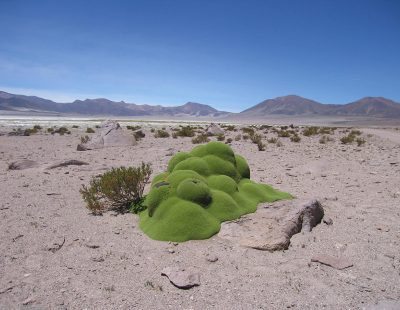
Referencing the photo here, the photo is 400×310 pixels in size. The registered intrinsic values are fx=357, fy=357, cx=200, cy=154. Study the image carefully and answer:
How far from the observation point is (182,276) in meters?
4.10

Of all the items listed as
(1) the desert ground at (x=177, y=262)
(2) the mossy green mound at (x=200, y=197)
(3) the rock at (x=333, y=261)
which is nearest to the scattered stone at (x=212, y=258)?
(1) the desert ground at (x=177, y=262)

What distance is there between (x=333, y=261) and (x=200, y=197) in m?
2.11

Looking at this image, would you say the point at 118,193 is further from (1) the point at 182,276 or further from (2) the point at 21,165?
(2) the point at 21,165

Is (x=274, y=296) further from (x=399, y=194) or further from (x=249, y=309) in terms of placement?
(x=399, y=194)

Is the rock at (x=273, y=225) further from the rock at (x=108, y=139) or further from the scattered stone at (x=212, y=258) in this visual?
the rock at (x=108, y=139)

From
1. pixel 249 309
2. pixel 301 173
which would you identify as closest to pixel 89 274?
pixel 249 309

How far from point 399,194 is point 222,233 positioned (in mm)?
4923

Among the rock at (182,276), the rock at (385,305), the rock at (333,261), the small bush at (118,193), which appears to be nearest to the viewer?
the rock at (385,305)

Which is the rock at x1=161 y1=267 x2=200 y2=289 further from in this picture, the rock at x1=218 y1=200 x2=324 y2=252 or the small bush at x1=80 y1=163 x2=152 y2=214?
the small bush at x1=80 y1=163 x2=152 y2=214

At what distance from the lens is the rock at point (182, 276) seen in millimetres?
3971

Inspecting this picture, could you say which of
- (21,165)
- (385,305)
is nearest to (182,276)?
(385,305)

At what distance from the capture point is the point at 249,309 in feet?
11.8

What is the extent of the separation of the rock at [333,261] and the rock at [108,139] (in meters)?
13.9

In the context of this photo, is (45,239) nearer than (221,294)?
No
